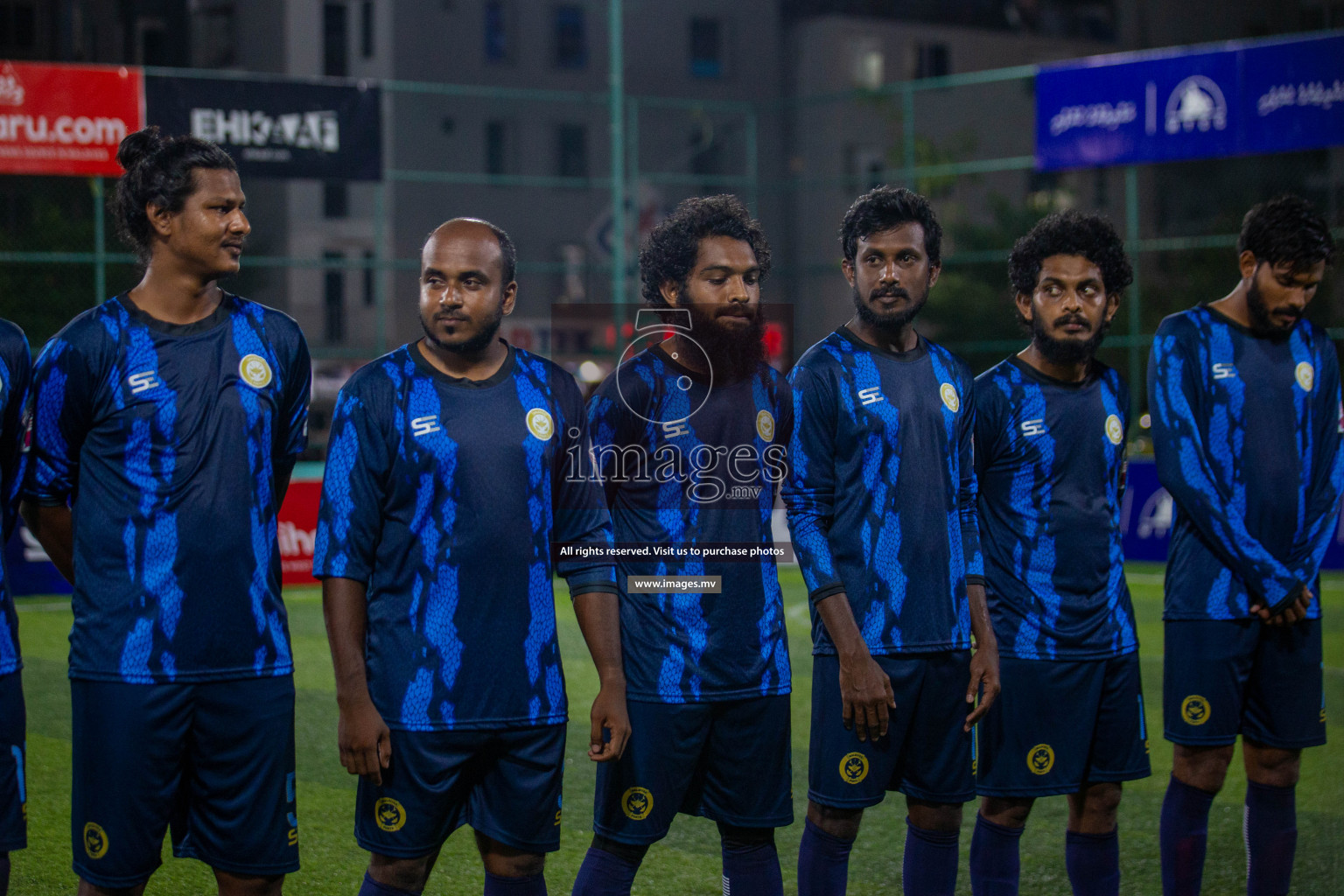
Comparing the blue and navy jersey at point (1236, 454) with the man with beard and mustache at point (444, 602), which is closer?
the man with beard and mustache at point (444, 602)

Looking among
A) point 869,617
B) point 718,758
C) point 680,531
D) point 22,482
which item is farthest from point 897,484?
point 22,482

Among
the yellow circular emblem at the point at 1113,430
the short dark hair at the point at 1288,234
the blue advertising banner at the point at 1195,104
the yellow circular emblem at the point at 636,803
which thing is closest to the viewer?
the yellow circular emblem at the point at 636,803

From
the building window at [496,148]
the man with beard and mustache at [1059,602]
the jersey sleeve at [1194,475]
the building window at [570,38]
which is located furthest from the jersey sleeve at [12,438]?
the building window at [570,38]

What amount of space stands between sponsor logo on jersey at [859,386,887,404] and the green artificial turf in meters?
1.00

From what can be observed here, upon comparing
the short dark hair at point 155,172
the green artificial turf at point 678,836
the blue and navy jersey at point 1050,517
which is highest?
the short dark hair at point 155,172

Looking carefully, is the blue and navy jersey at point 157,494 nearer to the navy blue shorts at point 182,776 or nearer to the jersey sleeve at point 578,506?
the navy blue shorts at point 182,776

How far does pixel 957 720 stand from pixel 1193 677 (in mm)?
1029

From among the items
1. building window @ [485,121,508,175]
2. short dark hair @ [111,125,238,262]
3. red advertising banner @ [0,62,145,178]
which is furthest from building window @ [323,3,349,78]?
short dark hair @ [111,125,238,262]

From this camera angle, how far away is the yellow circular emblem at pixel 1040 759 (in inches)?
163

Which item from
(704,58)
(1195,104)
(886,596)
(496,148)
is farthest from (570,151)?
(886,596)

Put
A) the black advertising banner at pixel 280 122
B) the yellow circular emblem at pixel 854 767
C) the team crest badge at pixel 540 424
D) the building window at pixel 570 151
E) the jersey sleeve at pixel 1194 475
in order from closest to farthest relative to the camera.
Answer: the team crest badge at pixel 540 424
the yellow circular emblem at pixel 854 767
the jersey sleeve at pixel 1194 475
the black advertising banner at pixel 280 122
the building window at pixel 570 151

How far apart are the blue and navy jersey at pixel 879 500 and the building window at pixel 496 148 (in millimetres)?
34343

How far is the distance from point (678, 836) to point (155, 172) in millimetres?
3282

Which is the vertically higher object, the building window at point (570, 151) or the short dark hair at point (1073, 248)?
the building window at point (570, 151)
